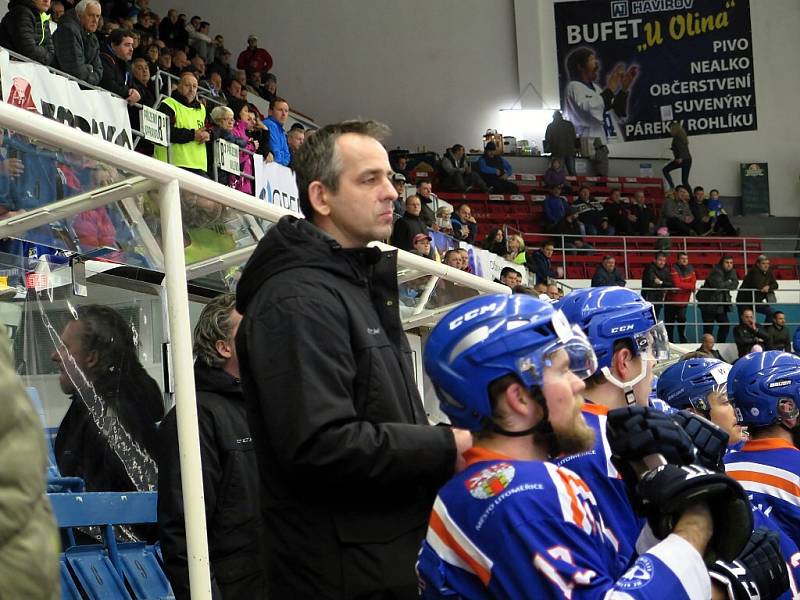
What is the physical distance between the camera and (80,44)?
1033 centimetres

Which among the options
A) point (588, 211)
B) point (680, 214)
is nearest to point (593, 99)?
point (680, 214)

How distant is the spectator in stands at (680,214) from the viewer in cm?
2323

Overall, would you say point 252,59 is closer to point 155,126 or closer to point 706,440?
point 155,126

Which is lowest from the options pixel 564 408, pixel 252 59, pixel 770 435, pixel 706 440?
pixel 770 435

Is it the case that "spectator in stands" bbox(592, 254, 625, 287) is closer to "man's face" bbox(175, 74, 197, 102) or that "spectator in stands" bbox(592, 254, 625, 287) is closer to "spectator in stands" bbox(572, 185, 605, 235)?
"spectator in stands" bbox(572, 185, 605, 235)

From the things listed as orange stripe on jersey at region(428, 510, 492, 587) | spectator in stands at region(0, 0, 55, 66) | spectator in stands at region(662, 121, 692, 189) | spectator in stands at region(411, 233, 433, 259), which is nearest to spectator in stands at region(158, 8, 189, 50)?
spectator in stands at region(411, 233, 433, 259)

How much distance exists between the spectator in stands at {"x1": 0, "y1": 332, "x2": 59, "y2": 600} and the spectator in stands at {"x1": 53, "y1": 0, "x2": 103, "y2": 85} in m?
9.38

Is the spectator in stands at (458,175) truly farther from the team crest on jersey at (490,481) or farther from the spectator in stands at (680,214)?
the team crest on jersey at (490,481)

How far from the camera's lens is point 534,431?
2.29 meters

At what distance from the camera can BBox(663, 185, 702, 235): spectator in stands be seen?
76.2 ft

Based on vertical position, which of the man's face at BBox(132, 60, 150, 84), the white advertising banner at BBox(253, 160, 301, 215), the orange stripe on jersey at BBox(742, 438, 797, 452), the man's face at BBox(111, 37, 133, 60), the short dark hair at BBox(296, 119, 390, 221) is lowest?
the orange stripe on jersey at BBox(742, 438, 797, 452)

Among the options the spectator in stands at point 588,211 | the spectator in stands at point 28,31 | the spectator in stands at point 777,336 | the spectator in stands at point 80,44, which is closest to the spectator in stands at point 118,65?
the spectator in stands at point 80,44

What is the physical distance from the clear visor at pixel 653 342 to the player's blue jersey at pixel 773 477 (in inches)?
25.9

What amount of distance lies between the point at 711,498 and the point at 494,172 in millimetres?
21503
